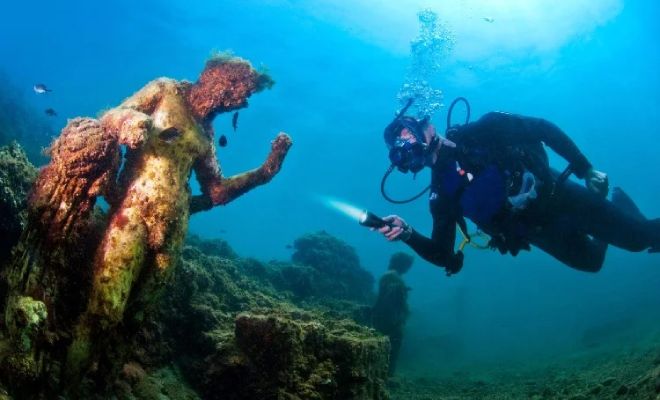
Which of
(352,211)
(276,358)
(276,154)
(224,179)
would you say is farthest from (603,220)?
→ (224,179)

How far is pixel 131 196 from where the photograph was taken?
3.11m

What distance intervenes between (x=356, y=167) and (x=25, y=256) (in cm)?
6714

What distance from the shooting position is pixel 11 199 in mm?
3648

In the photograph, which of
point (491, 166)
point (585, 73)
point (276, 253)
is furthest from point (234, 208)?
point (491, 166)

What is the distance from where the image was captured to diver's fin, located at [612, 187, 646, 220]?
20.6 ft

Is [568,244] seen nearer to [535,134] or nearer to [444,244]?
[535,134]

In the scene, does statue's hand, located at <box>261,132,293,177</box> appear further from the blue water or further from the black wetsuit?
the blue water

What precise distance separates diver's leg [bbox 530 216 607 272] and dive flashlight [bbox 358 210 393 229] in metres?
2.65

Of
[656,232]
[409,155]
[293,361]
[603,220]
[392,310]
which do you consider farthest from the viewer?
[392,310]

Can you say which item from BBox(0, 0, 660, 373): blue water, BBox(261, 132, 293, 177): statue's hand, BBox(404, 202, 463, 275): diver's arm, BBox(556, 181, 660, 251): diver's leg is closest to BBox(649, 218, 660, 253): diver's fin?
BBox(556, 181, 660, 251): diver's leg

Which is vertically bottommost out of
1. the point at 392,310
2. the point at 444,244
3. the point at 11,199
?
the point at 11,199

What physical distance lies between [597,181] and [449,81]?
1324 inches

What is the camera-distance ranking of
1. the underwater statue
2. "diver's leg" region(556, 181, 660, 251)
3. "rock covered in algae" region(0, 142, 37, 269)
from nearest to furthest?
1. "rock covered in algae" region(0, 142, 37, 269)
2. "diver's leg" region(556, 181, 660, 251)
3. the underwater statue

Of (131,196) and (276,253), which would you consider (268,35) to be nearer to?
(131,196)
